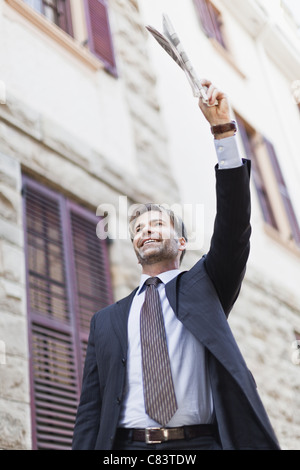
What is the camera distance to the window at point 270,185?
8.35m

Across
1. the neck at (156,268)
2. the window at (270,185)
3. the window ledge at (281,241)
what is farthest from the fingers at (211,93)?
the window at (270,185)

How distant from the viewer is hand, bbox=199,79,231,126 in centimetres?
234

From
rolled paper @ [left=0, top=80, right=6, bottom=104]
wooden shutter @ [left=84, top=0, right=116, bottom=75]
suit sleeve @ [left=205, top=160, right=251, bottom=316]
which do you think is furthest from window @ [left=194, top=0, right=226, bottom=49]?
suit sleeve @ [left=205, top=160, right=251, bottom=316]

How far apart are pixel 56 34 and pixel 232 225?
373 centimetres

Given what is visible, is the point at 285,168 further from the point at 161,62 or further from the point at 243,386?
the point at 243,386

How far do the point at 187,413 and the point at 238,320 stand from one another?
13.2ft

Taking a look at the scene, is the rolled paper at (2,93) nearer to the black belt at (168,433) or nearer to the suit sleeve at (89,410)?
the suit sleeve at (89,410)

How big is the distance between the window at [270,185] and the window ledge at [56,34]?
3.12 m

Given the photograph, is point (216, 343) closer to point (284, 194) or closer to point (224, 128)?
point (224, 128)

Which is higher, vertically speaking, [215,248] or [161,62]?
[161,62]

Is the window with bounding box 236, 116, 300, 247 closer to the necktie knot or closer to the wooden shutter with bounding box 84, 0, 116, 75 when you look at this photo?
the wooden shutter with bounding box 84, 0, 116, 75

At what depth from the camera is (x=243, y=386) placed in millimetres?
2143

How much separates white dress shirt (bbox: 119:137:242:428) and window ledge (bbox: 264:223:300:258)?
530cm

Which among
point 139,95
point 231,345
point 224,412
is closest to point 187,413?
point 224,412
